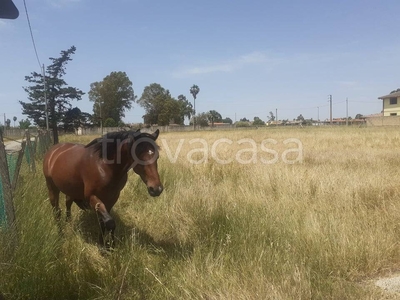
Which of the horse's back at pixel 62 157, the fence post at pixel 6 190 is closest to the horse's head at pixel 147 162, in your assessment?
the horse's back at pixel 62 157

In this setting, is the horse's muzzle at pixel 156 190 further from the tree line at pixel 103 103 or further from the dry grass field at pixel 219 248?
the tree line at pixel 103 103

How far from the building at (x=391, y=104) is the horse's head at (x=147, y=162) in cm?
6406

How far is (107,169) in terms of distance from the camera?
3719 millimetres

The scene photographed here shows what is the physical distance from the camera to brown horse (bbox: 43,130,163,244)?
11.3 feet

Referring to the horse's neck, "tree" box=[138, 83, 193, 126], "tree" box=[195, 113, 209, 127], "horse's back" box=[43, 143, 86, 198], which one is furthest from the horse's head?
"tree" box=[195, 113, 209, 127]

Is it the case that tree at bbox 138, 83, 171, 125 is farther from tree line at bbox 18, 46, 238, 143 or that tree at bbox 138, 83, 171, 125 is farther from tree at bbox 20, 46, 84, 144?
tree at bbox 20, 46, 84, 144

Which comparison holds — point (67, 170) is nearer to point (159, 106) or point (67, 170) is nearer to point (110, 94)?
point (110, 94)

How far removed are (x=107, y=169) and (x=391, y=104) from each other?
66441 mm

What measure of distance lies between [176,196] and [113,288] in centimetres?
258

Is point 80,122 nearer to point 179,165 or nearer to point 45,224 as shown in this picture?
point 179,165

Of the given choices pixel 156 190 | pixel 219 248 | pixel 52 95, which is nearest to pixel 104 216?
pixel 156 190

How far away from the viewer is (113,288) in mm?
2891

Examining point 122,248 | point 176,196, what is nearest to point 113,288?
point 122,248

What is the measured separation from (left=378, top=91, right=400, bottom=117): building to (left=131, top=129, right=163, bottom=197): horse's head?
6406 centimetres
